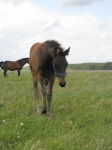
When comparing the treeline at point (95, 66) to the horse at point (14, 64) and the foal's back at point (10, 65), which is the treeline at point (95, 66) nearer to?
the horse at point (14, 64)

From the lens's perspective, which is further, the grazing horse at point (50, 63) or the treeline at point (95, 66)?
the treeline at point (95, 66)

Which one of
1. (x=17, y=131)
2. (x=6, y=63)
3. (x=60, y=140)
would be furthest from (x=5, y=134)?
(x=6, y=63)

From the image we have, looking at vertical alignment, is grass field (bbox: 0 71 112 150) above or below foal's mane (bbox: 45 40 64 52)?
below

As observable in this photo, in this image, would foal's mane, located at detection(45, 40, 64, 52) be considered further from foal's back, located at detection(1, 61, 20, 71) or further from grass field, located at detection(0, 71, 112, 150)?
foal's back, located at detection(1, 61, 20, 71)

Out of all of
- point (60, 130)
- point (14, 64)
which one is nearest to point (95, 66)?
point (14, 64)

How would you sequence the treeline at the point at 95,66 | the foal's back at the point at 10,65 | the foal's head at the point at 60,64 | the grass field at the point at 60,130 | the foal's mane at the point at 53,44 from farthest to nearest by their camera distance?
the treeline at the point at 95,66
the foal's back at the point at 10,65
the foal's mane at the point at 53,44
the foal's head at the point at 60,64
the grass field at the point at 60,130

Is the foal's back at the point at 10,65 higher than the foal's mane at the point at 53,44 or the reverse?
the reverse

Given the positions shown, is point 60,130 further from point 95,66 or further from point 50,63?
point 95,66

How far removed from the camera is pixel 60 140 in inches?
213

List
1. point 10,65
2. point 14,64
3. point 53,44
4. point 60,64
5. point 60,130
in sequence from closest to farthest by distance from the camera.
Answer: point 60,130, point 60,64, point 53,44, point 14,64, point 10,65

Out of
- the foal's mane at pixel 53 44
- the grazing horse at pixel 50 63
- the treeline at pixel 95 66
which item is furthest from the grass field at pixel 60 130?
the treeline at pixel 95 66

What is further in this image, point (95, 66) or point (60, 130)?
point (95, 66)

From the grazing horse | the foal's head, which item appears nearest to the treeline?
the grazing horse

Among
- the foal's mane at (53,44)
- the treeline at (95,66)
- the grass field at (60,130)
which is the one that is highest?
the foal's mane at (53,44)
